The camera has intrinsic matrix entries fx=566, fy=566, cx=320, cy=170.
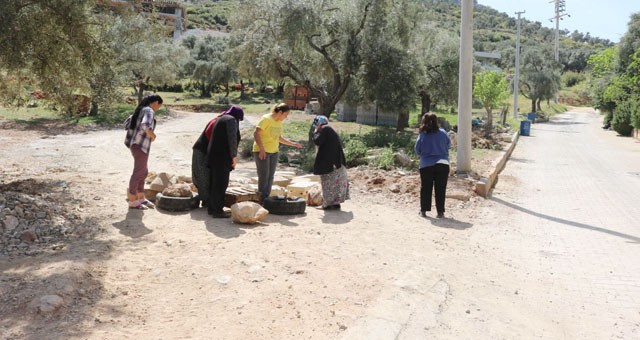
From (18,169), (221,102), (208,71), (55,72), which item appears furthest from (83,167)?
(208,71)

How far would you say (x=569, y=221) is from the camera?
30.5 feet

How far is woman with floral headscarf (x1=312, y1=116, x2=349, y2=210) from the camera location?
858 centimetres

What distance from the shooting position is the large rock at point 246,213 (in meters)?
7.36

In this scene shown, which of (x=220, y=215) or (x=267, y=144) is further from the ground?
(x=267, y=144)

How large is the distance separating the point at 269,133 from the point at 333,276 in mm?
3355

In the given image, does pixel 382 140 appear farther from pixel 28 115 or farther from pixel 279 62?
pixel 28 115

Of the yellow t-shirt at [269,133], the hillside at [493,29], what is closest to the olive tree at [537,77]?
the hillside at [493,29]

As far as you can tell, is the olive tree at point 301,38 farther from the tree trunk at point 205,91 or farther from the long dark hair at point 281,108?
the tree trunk at point 205,91

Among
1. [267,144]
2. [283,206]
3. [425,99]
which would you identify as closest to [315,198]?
[283,206]

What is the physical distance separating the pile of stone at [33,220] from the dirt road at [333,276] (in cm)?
29

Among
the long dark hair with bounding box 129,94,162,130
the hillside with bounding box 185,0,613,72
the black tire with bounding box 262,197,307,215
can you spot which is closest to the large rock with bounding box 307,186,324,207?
the black tire with bounding box 262,197,307,215

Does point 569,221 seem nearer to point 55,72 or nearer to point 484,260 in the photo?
point 484,260

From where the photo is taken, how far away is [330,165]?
8586 millimetres

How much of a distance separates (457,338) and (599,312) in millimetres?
1665
